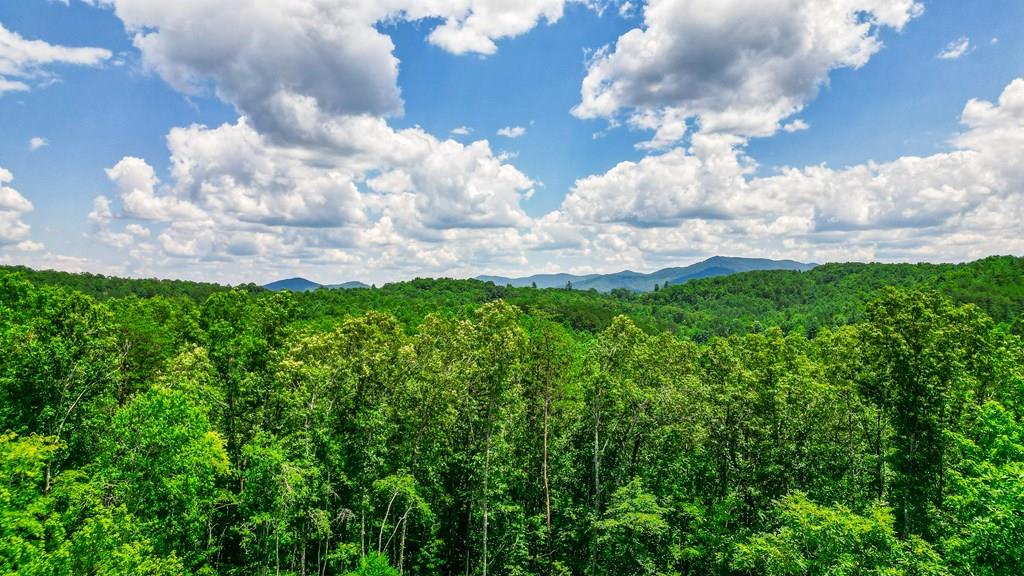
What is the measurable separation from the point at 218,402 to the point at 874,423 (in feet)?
115

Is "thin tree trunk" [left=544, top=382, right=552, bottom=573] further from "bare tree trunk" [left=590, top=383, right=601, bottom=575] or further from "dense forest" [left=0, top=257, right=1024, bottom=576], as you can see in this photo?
"bare tree trunk" [left=590, top=383, right=601, bottom=575]

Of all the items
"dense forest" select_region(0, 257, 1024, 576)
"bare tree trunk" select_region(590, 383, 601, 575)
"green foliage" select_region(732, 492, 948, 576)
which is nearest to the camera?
"green foliage" select_region(732, 492, 948, 576)

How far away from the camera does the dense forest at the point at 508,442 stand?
66.9 ft

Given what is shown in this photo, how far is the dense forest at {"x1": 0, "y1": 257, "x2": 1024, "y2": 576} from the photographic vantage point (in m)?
20.4

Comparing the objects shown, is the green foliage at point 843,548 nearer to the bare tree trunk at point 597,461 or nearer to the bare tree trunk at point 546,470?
the bare tree trunk at point 597,461

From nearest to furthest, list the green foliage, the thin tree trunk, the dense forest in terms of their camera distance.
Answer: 1. the green foliage
2. the dense forest
3. the thin tree trunk

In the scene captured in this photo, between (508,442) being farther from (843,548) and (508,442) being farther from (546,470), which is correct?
(843,548)

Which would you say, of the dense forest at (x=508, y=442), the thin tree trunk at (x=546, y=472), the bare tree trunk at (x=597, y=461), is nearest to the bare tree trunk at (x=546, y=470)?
the thin tree trunk at (x=546, y=472)

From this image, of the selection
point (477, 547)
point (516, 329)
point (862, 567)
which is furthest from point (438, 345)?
point (862, 567)

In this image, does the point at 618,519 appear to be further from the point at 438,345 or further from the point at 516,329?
the point at 438,345

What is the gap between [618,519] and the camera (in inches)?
1031

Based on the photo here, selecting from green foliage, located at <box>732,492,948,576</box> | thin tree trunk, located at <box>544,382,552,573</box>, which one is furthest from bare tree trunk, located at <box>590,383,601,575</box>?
green foliage, located at <box>732,492,948,576</box>

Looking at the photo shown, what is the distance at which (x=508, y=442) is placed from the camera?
30.7m

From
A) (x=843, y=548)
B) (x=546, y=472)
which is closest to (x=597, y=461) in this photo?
(x=546, y=472)
